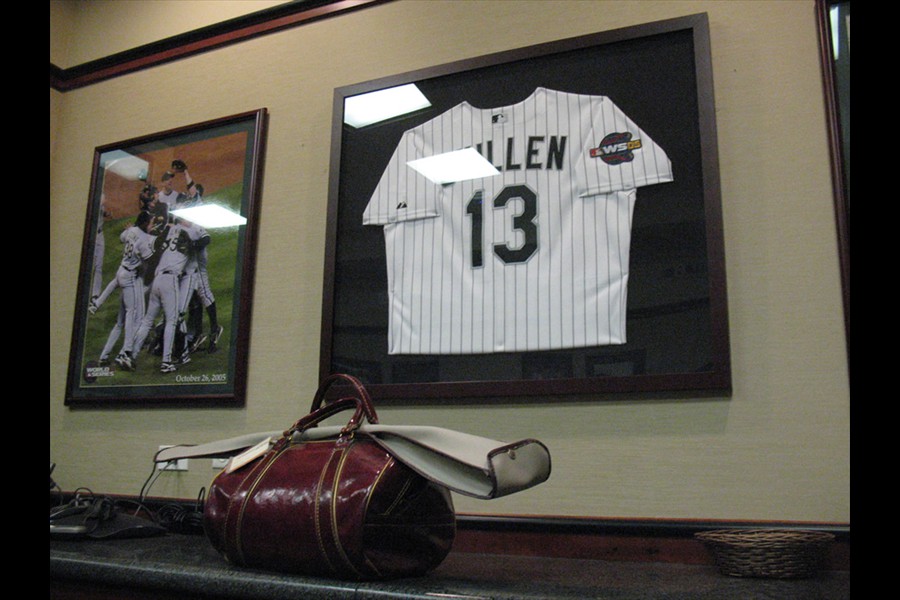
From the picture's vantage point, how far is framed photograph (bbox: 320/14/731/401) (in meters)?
1.76

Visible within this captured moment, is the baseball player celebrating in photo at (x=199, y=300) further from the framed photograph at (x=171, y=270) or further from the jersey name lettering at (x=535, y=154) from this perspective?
the jersey name lettering at (x=535, y=154)

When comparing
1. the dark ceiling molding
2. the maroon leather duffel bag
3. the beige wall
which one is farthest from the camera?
the dark ceiling molding

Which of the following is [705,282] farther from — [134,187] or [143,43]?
[143,43]

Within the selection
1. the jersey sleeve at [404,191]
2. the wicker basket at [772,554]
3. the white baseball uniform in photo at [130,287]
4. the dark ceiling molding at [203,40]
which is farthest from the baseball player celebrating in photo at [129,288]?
the wicker basket at [772,554]

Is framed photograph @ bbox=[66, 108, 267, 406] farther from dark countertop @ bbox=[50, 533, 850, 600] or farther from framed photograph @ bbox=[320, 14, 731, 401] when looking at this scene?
dark countertop @ bbox=[50, 533, 850, 600]

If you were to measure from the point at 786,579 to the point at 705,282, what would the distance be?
0.71 m

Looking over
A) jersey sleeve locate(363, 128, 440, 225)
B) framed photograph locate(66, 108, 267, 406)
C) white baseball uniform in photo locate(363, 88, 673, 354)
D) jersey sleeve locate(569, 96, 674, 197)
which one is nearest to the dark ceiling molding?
framed photograph locate(66, 108, 267, 406)

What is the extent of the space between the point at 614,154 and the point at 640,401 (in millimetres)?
682

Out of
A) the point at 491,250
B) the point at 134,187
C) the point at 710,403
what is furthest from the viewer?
the point at 134,187

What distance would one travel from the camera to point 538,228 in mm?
1920

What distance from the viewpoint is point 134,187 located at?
2654 mm
